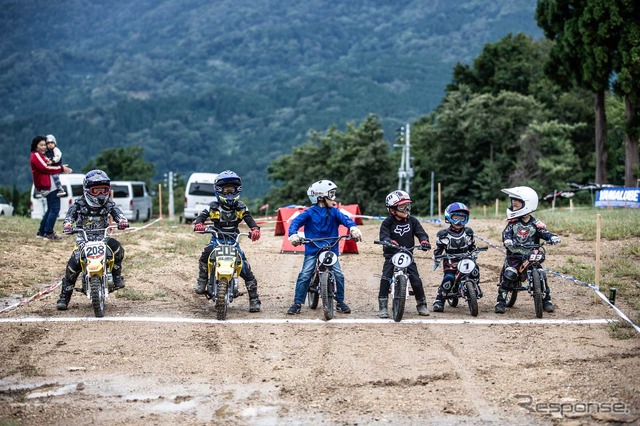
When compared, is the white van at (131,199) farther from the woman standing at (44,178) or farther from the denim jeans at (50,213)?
the woman standing at (44,178)

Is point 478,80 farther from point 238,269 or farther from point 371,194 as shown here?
point 238,269

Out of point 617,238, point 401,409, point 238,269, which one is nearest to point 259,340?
point 238,269

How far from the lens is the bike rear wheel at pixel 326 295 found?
13.4 meters

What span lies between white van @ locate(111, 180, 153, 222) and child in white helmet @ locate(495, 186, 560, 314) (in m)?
30.0

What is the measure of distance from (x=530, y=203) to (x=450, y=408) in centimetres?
615

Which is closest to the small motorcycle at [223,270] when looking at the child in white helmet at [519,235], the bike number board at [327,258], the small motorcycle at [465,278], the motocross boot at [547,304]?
the bike number board at [327,258]

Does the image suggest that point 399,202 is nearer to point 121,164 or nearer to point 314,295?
point 314,295

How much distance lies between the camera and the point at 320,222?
14180mm

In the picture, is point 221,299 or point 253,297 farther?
point 253,297

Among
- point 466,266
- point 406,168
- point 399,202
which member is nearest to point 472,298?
point 466,266

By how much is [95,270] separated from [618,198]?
96.4 feet

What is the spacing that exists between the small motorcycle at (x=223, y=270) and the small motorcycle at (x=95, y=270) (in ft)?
4.81

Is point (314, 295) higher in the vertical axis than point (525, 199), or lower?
lower

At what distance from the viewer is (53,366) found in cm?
1047
